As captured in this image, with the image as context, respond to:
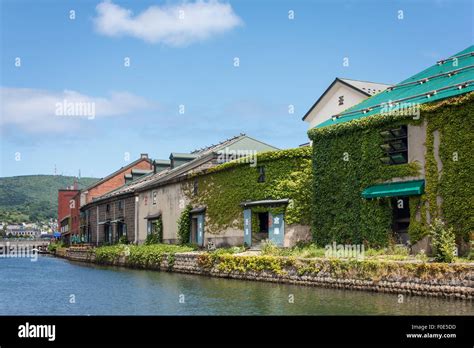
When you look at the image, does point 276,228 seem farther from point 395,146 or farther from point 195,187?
point 195,187

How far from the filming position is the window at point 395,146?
27.6m

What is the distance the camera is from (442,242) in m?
22.7

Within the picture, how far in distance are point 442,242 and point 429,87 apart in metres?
9.06

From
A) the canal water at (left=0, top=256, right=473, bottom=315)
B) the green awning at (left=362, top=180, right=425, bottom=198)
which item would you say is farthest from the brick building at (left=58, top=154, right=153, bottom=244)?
the green awning at (left=362, top=180, right=425, bottom=198)

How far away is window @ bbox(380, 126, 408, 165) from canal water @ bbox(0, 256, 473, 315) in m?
7.65

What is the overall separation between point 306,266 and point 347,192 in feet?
17.8

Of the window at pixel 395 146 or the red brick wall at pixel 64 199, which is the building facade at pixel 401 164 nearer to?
the window at pixel 395 146

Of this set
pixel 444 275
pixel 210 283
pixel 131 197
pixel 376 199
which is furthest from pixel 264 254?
pixel 131 197

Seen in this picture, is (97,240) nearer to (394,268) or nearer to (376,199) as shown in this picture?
(376,199)

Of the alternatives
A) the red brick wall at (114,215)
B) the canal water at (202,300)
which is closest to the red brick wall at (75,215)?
the red brick wall at (114,215)

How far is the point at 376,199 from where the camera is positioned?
1110 inches

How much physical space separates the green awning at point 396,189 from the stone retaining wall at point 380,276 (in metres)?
4.57

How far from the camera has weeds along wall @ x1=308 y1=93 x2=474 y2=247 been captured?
24.7 m

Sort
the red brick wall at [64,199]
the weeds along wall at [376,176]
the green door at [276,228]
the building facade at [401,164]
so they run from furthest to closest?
the red brick wall at [64,199]
the green door at [276,228]
the building facade at [401,164]
the weeds along wall at [376,176]
